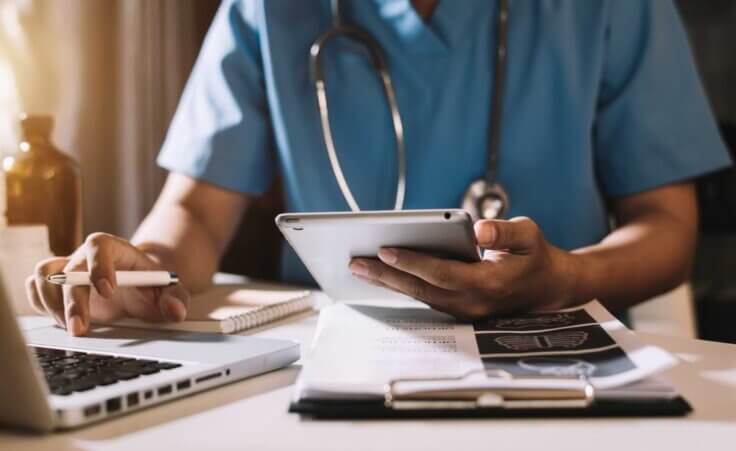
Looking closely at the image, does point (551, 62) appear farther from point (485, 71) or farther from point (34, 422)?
point (34, 422)

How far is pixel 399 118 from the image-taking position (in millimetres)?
1122

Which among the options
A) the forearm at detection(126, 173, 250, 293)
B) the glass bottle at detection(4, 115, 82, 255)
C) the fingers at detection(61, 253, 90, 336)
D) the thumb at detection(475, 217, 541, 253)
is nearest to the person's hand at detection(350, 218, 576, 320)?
the thumb at detection(475, 217, 541, 253)

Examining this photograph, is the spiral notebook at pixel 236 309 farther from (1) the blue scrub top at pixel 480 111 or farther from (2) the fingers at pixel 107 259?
(1) the blue scrub top at pixel 480 111

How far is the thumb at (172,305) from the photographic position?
771 mm

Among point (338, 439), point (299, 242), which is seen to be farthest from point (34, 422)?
point (299, 242)

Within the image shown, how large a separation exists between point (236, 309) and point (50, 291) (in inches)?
6.8

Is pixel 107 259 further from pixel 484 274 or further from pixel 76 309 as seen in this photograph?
pixel 484 274

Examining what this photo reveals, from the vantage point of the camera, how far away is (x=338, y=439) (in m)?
0.46

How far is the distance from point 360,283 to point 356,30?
0.46 meters

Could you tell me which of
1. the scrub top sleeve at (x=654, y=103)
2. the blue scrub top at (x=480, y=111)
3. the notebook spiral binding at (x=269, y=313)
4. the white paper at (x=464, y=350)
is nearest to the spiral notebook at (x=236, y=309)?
the notebook spiral binding at (x=269, y=313)

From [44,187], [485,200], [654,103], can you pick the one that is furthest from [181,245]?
[654,103]

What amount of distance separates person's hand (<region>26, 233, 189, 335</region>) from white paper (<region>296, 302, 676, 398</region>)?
0.52 ft

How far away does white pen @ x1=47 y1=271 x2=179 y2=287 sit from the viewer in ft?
2.33

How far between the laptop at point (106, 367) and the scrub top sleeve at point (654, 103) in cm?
65
